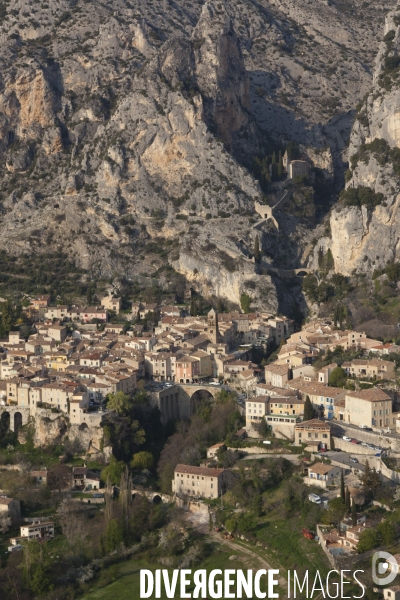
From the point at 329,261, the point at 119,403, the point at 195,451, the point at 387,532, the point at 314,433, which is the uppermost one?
the point at 329,261

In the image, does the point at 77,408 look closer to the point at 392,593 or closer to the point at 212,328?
the point at 212,328

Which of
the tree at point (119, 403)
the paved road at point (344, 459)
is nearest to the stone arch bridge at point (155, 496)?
the tree at point (119, 403)

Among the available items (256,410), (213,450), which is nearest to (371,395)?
(256,410)

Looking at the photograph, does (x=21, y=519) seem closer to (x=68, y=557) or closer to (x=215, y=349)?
(x=68, y=557)

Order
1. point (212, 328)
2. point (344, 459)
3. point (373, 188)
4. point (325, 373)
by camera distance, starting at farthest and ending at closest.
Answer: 1. point (373, 188)
2. point (212, 328)
3. point (325, 373)
4. point (344, 459)

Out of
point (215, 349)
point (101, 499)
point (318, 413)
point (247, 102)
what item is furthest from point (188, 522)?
point (247, 102)

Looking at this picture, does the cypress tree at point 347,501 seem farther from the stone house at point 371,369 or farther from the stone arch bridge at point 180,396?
the stone arch bridge at point 180,396
